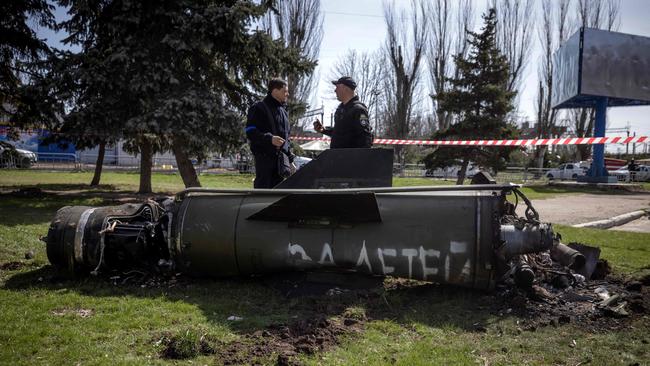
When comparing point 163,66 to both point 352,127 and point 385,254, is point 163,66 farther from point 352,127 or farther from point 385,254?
point 385,254

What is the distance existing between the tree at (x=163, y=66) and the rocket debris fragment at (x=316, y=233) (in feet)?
17.6

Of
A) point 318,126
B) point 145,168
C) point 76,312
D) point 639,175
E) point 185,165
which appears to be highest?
point 318,126

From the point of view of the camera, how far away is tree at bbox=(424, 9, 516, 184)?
810 inches

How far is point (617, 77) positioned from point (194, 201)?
75.1ft

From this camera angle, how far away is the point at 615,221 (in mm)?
9828

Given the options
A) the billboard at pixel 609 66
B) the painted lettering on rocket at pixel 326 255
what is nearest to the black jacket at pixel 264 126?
the painted lettering on rocket at pixel 326 255

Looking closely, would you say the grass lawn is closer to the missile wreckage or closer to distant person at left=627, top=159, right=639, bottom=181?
the missile wreckage

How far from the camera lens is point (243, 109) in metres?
12.5

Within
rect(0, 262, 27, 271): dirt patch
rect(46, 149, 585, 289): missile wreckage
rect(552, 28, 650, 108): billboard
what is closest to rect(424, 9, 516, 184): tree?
rect(552, 28, 650, 108): billboard

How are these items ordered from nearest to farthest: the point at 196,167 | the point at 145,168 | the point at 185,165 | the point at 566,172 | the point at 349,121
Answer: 1. the point at 349,121
2. the point at 185,165
3. the point at 145,168
4. the point at 196,167
5. the point at 566,172

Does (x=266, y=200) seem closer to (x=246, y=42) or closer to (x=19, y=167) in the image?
(x=246, y=42)

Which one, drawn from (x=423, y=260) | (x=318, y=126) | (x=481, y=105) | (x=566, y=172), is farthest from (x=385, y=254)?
(x=566, y=172)

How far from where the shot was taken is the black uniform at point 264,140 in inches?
219

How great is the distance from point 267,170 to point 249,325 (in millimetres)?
2494
